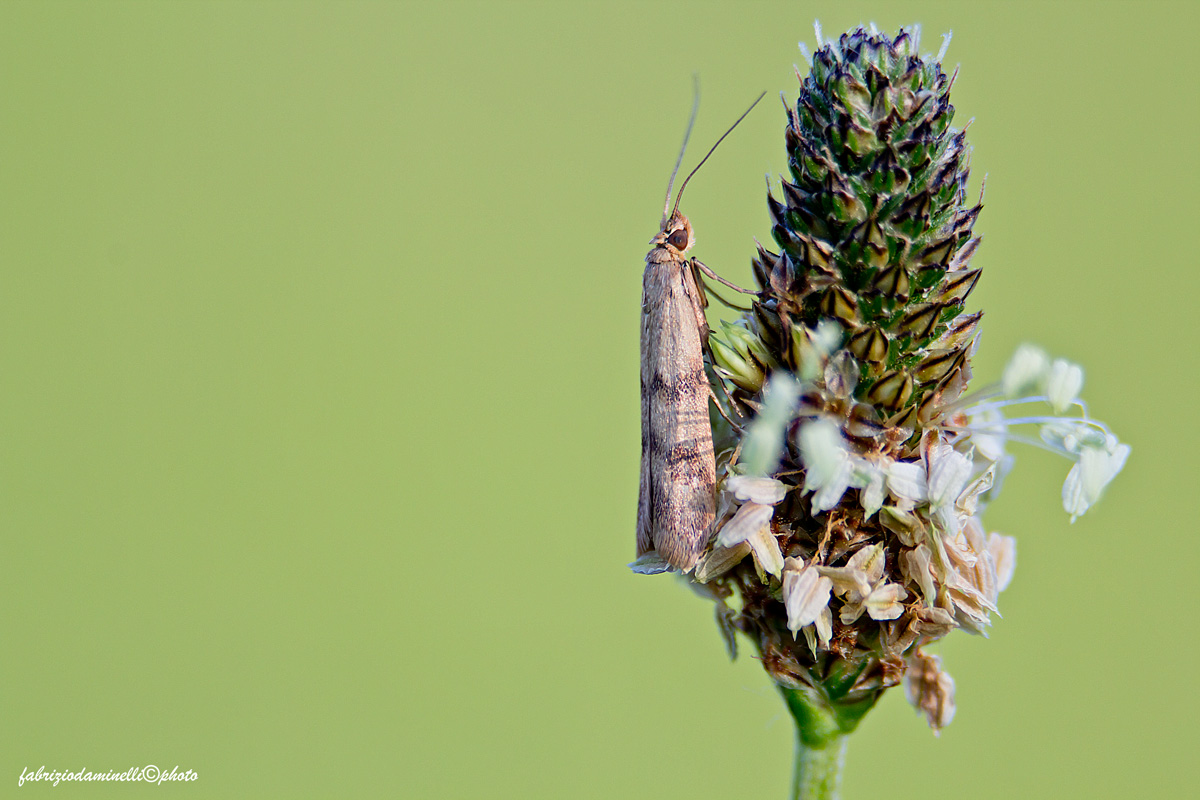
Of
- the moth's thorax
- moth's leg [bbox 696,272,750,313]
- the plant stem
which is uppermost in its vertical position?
the moth's thorax

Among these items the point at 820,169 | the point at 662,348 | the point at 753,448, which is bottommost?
the point at 753,448

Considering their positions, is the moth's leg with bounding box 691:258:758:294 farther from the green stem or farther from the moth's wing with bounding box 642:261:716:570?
the green stem

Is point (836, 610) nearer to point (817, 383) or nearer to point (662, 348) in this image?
point (817, 383)

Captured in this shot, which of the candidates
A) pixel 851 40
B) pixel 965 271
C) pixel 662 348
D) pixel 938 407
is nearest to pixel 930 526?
pixel 938 407

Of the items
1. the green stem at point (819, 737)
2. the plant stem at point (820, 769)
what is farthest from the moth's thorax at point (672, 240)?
the plant stem at point (820, 769)

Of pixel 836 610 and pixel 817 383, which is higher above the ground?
pixel 817 383

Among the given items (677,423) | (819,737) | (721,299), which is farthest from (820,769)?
(721,299)

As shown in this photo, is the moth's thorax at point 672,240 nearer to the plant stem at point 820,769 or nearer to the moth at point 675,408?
the moth at point 675,408

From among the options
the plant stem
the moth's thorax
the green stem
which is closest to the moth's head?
the moth's thorax
